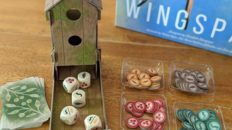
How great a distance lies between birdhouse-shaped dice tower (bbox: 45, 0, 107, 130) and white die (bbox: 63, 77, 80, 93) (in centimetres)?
2

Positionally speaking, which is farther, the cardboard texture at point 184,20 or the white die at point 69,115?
the cardboard texture at point 184,20

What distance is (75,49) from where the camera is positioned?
0.71 m

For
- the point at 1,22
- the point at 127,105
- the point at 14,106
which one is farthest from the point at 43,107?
the point at 1,22

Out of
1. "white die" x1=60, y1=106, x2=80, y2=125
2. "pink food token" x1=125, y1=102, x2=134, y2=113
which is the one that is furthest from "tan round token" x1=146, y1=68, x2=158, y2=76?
"white die" x1=60, y1=106, x2=80, y2=125

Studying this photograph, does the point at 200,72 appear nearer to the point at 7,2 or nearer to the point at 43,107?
the point at 43,107

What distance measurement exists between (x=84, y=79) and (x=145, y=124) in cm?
16

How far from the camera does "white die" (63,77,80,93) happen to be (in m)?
0.71

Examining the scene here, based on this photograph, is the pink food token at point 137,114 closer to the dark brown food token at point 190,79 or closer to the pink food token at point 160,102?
the pink food token at point 160,102

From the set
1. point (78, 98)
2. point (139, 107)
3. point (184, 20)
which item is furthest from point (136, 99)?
point (184, 20)

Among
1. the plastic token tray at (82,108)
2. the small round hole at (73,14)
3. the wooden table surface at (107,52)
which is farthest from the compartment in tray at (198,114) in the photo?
the small round hole at (73,14)

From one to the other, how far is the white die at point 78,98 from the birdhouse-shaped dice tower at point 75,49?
1 cm

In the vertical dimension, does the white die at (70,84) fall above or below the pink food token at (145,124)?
above

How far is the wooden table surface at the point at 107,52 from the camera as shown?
0.76 m

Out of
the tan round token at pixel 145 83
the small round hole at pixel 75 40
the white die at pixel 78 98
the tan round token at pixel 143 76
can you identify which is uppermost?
the small round hole at pixel 75 40
